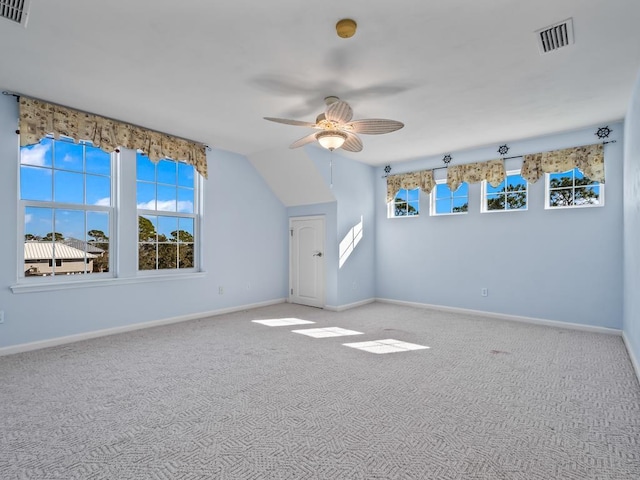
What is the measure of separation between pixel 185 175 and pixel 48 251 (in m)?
1.99

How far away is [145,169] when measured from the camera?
15.1 feet

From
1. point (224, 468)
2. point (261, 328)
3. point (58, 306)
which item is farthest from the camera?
point (261, 328)

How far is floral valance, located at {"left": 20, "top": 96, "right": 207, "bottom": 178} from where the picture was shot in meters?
3.45

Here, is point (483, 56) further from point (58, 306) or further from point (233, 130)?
point (58, 306)

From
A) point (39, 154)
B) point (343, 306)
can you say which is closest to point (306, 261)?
point (343, 306)

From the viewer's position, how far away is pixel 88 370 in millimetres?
3033

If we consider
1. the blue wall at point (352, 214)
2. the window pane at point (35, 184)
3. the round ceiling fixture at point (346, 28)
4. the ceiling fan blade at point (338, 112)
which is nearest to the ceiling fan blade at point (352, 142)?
the ceiling fan blade at point (338, 112)

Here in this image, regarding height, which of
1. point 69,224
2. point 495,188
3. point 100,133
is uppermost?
point 100,133

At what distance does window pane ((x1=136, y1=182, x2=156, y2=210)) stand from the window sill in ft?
3.18

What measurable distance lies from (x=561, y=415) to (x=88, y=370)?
3.85 m

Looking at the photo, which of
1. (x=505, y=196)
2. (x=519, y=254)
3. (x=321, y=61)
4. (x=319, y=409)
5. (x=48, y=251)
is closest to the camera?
(x=319, y=409)

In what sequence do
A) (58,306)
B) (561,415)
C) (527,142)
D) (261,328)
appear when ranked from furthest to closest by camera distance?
1. (527,142)
2. (261,328)
3. (58,306)
4. (561,415)

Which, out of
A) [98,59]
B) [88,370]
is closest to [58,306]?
[88,370]

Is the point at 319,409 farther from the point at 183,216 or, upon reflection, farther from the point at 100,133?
the point at 100,133
